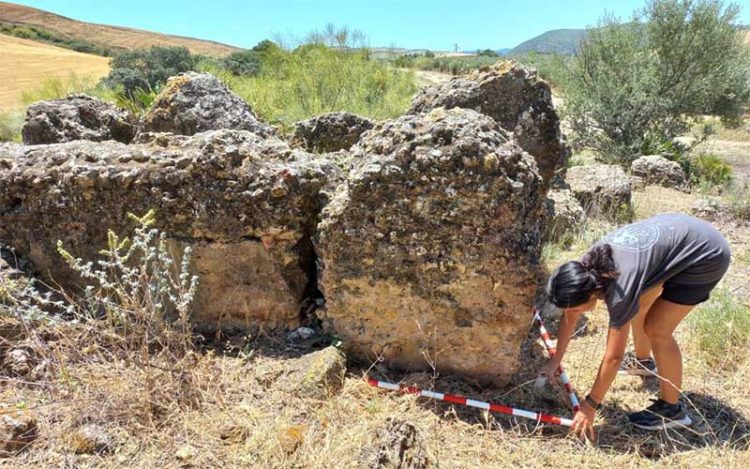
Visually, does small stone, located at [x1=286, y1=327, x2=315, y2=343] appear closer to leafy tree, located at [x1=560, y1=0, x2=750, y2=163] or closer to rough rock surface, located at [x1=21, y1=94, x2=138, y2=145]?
rough rock surface, located at [x1=21, y1=94, x2=138, y2=145]

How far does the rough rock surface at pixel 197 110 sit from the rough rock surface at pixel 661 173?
245 inches

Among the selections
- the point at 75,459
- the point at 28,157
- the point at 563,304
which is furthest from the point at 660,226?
the point at 28,157

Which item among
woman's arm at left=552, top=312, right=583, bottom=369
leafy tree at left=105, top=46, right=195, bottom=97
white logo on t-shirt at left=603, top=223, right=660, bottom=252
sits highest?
leafy tree at left=105, top=46, right=195, bottom=97

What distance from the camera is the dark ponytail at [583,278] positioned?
2.40 metres

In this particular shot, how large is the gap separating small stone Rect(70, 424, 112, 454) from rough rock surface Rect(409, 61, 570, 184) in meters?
3.78

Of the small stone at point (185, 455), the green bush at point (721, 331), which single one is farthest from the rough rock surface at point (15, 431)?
the green bush at point (721, 331)

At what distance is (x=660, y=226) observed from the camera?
2.62 metres

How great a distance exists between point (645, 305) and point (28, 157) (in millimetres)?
3667

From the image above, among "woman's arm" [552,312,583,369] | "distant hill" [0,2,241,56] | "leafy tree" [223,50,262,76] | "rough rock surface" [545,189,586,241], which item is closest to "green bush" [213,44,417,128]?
"leafy tree" [223,50,262,76]

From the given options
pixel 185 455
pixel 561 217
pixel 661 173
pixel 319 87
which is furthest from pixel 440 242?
pixel 319 87

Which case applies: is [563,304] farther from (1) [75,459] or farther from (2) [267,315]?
(1) [75,459]

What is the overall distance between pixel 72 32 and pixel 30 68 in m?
24.1

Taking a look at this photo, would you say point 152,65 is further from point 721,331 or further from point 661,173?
point 721,331

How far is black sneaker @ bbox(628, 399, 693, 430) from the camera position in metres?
2.65
